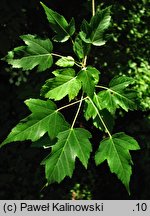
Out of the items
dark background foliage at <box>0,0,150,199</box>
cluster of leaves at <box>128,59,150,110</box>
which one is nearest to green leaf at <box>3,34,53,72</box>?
dark background foliage at <box>0,0,150,199</box>

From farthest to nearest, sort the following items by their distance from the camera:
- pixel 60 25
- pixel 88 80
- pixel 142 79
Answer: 1. pixel 142 79
2. pixel 60 25
3. pixel 88 80

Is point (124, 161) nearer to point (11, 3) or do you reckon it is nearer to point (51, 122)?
point (51, 122)

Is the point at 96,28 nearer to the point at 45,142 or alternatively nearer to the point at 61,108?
the point at 61,108

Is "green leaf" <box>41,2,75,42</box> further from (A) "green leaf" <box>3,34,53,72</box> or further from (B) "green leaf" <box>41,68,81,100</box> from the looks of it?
(B) "green leaf" <box>41,68,81,100</box>

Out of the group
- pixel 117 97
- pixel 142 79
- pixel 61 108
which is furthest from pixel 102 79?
pixel 61 108

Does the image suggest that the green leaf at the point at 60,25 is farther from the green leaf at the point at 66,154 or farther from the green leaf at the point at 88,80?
the green leaf at the point at 66,154

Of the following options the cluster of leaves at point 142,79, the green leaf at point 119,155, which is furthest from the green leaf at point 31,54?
the cluster of leaves at point 142,79
